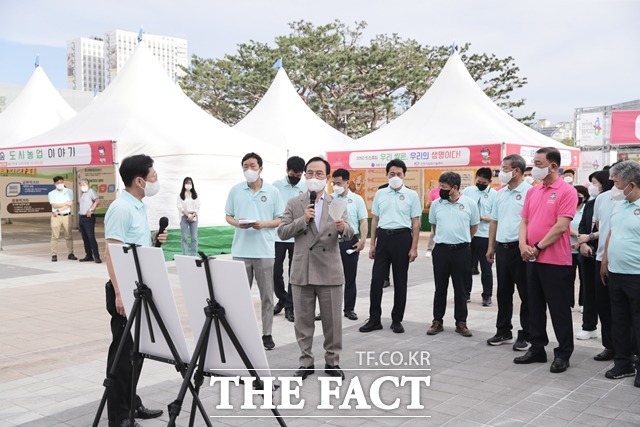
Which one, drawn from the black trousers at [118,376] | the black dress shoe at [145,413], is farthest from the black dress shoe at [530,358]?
the black trousers at [118,376]

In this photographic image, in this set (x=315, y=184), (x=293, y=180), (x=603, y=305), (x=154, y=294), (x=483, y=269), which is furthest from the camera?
(x=483, y=269)

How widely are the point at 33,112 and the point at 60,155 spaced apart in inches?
338

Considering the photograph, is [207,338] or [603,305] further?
[603,305]

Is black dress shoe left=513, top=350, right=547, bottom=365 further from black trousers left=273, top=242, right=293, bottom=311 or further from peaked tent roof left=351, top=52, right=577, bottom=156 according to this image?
peaked tent roof left=351, top=52, right=577, bottom=156

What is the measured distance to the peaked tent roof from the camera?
15.8 m

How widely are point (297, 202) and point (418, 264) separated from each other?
8366 mm

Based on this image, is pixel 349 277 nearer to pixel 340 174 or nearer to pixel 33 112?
pixel 340 174

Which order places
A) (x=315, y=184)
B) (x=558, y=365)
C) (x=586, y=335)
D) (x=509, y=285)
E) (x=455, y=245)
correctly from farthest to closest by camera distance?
(x=455, y=245)
(x=586, y=335)
(x=509, y=285)
(x=558, y=365)
(x=315, y=184)

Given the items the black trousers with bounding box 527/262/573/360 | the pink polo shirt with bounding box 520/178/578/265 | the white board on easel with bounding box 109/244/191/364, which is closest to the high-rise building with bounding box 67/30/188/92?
the pink polo shirt with bounding box 520/178/578/265

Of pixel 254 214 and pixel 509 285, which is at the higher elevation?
pixel 254 214

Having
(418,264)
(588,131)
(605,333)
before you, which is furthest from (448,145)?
(588,131)

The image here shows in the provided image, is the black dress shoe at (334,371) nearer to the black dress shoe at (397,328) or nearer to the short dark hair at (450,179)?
the black dress shoe at (397,328)

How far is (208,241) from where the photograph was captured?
45.6 feet

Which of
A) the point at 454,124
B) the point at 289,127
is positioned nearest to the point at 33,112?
the point at 289,127
